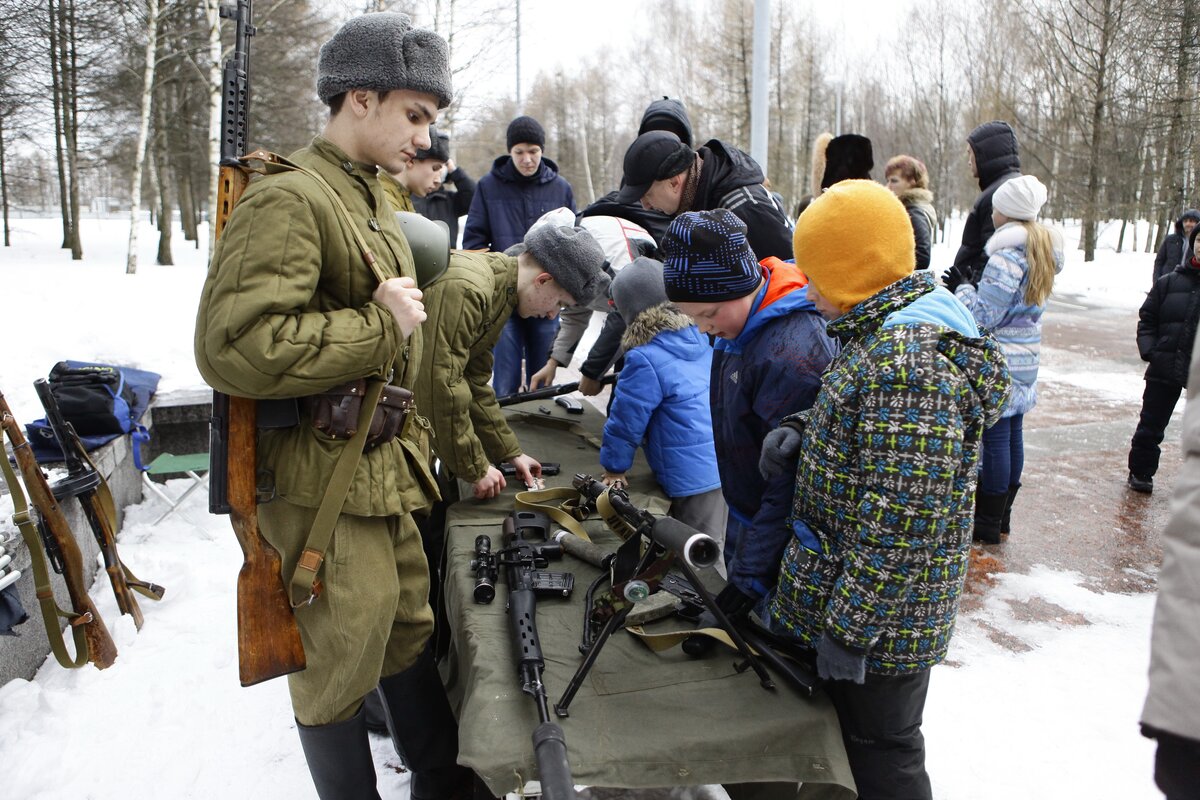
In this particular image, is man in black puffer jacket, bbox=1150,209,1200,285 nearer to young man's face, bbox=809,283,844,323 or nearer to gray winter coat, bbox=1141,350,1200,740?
young man's face, bbox=809,283,844,323

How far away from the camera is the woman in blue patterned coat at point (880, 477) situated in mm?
1688

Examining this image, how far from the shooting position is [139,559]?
431 centimetres

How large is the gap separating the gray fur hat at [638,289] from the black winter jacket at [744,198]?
0.44 meters

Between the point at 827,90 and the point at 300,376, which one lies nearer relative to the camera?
the point at 300,376

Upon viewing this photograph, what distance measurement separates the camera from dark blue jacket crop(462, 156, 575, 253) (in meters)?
6.16

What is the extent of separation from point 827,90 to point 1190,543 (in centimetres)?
3993

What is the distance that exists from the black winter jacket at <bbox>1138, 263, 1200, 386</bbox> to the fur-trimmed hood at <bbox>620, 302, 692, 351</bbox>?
12.5 feet

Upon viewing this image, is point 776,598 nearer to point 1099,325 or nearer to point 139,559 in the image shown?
point 139,559

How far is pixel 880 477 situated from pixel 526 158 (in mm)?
4839

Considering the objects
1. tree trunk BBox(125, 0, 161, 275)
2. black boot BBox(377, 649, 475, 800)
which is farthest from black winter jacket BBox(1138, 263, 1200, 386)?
tree trunk BBox(125, 0, 161, 275)

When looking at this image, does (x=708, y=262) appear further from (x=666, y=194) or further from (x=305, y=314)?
(x=666, y=194)

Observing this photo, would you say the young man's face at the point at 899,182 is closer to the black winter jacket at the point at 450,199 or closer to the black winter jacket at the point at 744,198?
the black winter jacket at the point at 744,198

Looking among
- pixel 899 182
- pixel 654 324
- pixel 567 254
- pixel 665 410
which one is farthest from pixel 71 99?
pixel 665 410

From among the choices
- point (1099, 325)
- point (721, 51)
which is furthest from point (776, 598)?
point (721, 51)
